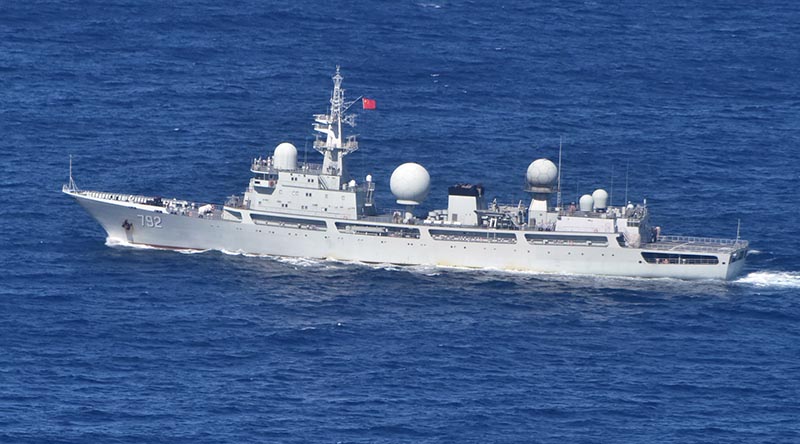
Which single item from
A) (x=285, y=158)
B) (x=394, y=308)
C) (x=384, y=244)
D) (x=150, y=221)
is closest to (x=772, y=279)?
(x=394, y=308)

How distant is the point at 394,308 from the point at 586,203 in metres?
21.7

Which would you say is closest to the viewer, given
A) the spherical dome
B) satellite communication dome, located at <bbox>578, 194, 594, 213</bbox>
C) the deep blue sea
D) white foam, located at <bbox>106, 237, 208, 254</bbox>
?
the deep blue sea

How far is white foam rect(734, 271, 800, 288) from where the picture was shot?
156750 mm

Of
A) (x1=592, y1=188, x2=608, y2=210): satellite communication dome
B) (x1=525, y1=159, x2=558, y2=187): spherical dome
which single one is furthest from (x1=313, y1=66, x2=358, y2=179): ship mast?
(x1=592, y1=188, x2=608, y2=210): satellite communication dome

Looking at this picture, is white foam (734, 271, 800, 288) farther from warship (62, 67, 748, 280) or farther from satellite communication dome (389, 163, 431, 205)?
satellite communication dome (389, 163, 431, 205)

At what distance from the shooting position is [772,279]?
158 metres

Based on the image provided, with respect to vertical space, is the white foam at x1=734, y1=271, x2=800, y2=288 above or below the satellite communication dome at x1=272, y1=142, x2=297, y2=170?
below

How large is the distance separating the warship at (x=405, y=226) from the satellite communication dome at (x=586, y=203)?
0.37 feet

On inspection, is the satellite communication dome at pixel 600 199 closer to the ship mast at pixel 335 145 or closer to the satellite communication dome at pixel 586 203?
the satellite communication dome at pixel 586 203

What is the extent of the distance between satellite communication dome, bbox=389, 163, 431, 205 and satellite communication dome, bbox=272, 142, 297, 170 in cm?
863

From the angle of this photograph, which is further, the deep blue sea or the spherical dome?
the spherical dome

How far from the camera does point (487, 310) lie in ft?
495

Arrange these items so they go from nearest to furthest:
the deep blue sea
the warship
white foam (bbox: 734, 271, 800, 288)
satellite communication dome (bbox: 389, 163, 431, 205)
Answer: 1. the deep blue sea
2. white foam (bbox: 734, 271, 800, 288)
3. the warship
4. satellite communication dome (bbox: 389, 163, 431, 205)

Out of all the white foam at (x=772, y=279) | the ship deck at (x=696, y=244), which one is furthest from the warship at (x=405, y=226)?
the white foam at (x=772, y=279)
